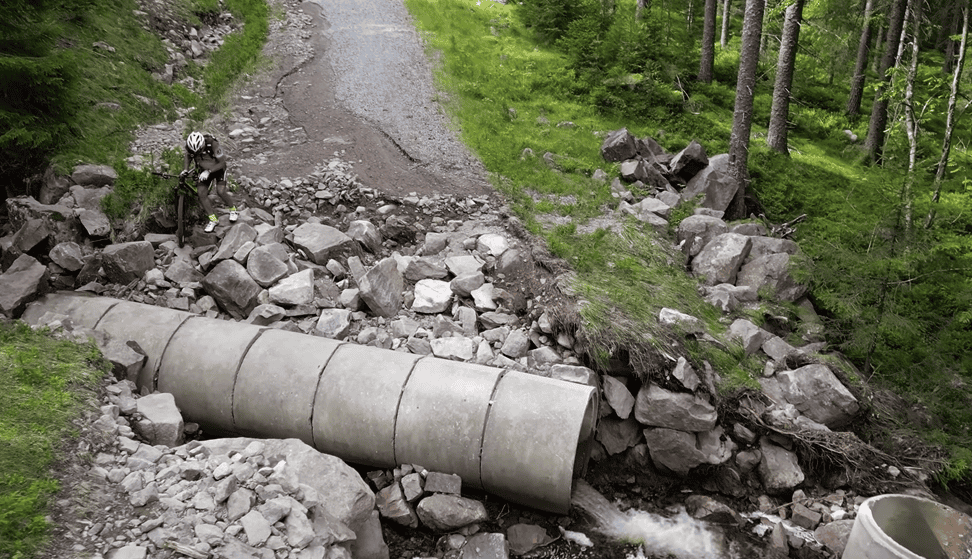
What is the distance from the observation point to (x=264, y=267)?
358 inches

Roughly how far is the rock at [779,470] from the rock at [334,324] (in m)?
6.02

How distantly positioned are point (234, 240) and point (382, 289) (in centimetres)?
265

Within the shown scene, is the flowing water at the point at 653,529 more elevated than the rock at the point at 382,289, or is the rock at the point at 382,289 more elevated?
the rock at the point at 382,289

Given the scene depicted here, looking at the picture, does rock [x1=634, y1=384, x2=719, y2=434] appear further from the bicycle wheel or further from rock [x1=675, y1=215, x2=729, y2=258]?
the bicycle wheel

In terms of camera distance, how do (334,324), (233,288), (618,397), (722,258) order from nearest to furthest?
(618,397) → (334,324) → (233,288) → (722,258)

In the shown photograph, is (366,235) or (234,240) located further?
(366,235)

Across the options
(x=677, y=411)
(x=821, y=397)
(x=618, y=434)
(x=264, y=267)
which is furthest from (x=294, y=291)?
(x=821, y=397)

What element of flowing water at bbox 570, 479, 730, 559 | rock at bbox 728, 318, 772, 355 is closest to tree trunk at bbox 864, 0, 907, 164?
rock at bbox 728, 318, 772, 355

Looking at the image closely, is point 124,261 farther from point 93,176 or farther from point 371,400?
point 371,400

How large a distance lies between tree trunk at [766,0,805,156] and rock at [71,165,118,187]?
1513 centimetres

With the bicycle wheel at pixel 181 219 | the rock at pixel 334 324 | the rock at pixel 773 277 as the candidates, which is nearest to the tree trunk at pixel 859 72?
the rock at pixel 773 277

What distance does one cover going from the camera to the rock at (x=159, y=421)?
6645mm

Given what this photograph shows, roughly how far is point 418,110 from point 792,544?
1236cm

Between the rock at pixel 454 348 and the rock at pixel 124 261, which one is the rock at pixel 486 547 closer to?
the rock at pixel 454 348
